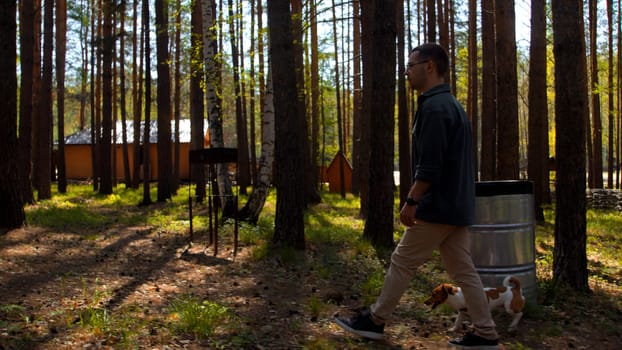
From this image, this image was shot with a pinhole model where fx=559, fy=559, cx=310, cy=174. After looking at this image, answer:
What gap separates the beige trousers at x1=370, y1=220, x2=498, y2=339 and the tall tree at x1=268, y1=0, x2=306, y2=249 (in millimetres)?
4626

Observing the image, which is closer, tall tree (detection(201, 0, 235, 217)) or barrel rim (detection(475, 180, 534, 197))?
barrel rim (detection(475, 180, 534, 197))

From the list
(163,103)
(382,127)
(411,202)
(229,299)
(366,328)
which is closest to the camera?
(411,202)

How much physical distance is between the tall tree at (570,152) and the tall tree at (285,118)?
3.85 meters

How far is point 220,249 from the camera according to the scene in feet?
30.2

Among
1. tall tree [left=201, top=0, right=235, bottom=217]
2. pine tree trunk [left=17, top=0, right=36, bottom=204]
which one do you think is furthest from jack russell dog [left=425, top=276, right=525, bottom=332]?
pine tree trunk [left=17, top=0, right=36, bottom=204]

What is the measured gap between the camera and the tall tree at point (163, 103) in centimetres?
1768

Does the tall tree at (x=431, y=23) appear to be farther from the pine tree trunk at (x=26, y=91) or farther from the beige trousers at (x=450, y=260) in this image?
the beige trousers at (x=450, y=260)

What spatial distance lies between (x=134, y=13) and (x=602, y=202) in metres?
21.6

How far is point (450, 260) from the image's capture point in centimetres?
409

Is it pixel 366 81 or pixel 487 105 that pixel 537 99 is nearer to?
pixel 487 105

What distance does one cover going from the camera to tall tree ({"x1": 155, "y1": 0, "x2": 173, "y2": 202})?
17.7 meters

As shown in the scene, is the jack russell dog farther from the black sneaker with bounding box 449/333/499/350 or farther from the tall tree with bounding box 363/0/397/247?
the tall tree with bounding box 363/0/397/247

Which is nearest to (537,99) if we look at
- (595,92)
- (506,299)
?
(595,92)

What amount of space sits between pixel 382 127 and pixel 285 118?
1.53 m
